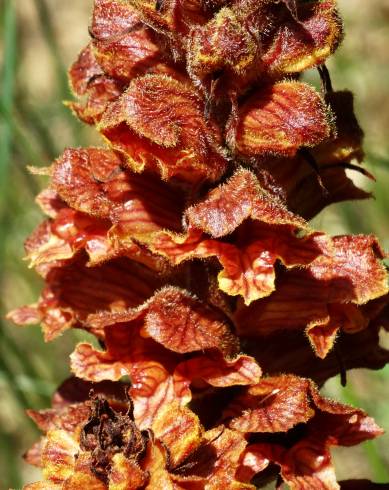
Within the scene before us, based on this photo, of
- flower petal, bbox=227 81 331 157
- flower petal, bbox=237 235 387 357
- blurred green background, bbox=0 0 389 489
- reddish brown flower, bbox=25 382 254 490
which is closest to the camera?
reddish brown flower, bbox=25 382 254 490

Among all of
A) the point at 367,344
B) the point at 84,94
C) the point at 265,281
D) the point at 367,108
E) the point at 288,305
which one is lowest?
the point at 367,108

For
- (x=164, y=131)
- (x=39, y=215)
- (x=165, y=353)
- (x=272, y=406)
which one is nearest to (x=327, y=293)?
(x=272, y=406)

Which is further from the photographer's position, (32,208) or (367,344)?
(32,208)

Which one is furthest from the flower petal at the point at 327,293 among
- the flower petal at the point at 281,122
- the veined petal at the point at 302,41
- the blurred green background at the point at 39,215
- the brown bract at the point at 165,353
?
the blurred green background at the point at 39,215

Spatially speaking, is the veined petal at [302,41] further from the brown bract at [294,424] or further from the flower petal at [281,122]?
the brown bract at [294,424]

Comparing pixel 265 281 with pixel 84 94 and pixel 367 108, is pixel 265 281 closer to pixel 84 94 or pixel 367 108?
pixel 84 94

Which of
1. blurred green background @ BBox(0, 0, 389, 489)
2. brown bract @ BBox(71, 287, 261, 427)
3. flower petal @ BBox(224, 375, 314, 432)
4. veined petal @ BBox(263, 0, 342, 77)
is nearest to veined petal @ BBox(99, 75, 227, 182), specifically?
veined petal @ BBox(263, 0, 342, 77)

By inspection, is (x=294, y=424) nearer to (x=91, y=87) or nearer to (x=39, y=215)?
(x=91, y=87)

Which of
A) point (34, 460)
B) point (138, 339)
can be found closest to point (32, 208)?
point (34, 460)

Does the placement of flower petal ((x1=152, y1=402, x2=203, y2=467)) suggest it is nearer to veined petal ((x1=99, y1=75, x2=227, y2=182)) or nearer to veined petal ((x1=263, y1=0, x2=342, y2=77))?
veined petal ((x1=99, y1=75, x2=227, y2=182))
